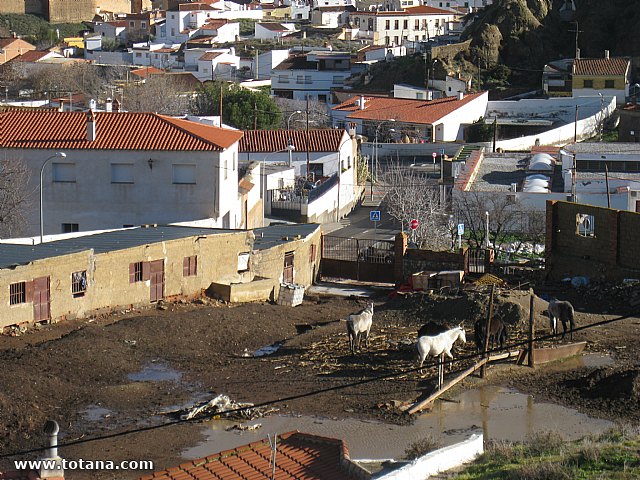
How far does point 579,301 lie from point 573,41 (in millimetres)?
65679

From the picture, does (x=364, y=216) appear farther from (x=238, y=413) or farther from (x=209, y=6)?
(x=209, y=6)

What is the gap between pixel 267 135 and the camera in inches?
2381

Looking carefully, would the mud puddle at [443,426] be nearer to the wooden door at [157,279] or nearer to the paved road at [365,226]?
the wooden door at [157,279]

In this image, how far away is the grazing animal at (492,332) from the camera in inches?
1073

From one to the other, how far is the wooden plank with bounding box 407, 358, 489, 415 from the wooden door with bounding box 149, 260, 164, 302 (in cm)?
1044

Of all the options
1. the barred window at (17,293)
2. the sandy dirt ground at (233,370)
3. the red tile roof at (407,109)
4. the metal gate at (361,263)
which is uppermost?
the barred window at (17,293)

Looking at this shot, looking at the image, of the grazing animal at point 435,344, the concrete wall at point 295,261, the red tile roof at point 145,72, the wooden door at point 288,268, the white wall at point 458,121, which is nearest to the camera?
the grazing animal at point 435,344

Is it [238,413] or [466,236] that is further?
[466,236]

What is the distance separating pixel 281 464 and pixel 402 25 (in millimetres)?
115364

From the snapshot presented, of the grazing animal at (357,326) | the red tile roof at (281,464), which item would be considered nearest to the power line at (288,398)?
the grazing animal at (357,326)

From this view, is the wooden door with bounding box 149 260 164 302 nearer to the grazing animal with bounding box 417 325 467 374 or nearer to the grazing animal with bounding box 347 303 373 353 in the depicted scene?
the grazing animal with bounding box 347 303 373 353

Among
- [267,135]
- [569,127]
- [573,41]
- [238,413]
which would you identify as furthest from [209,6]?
[238,413]

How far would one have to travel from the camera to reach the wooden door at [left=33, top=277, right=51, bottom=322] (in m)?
30.0

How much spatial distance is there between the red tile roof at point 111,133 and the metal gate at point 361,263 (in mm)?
4861
